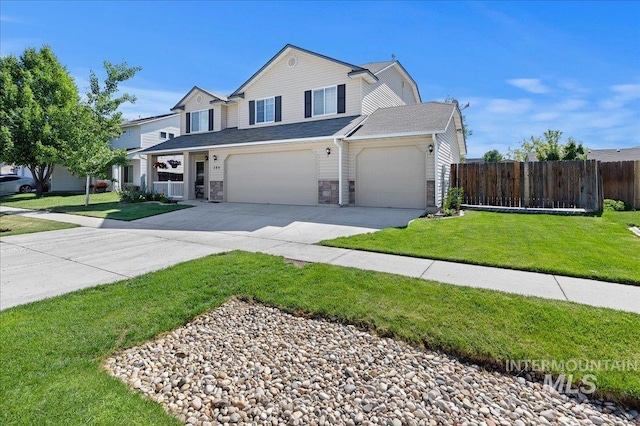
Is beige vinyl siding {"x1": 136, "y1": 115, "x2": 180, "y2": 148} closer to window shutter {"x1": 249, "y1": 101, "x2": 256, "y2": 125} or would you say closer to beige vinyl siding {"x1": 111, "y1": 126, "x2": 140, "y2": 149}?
beige vinyl siding {"x1": 111, "y1": 126, "x2": 140, "y2": 149}

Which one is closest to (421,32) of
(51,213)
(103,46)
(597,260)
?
(597,260)

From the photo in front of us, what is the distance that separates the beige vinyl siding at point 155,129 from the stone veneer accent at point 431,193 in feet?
73.7

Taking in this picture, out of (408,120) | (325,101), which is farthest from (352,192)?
(325,101)

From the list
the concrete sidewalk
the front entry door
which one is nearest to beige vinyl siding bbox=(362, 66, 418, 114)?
the concrete sidewalk

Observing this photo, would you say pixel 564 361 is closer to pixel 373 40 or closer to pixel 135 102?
pixel 373 40

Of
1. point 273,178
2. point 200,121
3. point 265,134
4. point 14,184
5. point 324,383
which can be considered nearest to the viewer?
point 324,383

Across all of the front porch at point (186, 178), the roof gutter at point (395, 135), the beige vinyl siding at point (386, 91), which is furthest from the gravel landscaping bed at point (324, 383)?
the front porch at point (186, 178)

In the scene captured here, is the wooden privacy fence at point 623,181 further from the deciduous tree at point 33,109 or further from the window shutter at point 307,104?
the deciduous tree at point 33,109

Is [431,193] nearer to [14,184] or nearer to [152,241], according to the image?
[152,241]

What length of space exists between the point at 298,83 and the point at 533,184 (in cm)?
1119

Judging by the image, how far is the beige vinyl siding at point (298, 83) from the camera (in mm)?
14992

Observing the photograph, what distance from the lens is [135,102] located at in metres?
19.5

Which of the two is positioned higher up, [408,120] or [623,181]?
[408,120]

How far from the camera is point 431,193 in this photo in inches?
486
